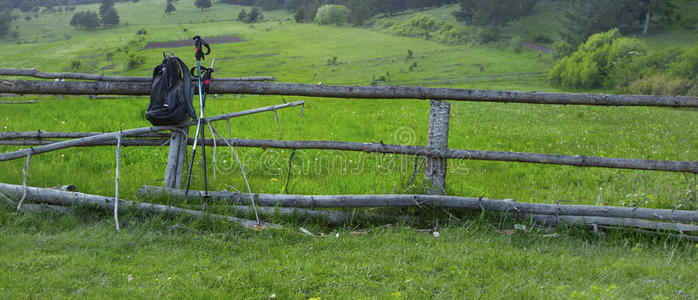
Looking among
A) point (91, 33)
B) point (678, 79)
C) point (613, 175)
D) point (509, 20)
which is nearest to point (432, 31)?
point (509, 20)

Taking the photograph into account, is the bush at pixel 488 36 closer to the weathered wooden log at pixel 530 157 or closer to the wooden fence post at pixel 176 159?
the weathered wooden log at pixel 530 157

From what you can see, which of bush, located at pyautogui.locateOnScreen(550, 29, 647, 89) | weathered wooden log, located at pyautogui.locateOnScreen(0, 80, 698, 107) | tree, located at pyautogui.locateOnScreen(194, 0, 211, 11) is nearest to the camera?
weathered wooden log, located at pyautogui.locateOnScreen(0, 80, 698, 107)

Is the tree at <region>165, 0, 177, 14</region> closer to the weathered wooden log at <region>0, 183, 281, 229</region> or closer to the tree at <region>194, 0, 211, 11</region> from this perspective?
the tree at <region>194, 0, 211, 11</region>

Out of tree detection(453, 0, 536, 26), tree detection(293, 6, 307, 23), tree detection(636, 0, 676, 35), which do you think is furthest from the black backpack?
tree detection(293, 6, 307, 23)

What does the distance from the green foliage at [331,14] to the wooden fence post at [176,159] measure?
6016 cm

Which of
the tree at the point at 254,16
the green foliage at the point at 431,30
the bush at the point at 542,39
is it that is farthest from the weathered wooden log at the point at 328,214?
the tree at the point at 254,16

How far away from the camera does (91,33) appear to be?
5666 cm

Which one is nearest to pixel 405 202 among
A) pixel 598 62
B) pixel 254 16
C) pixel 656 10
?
pixel 598 62

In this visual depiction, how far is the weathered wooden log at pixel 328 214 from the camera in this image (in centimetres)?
462

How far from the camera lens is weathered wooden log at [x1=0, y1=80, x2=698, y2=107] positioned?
4785mm

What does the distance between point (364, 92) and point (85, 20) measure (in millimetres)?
62950

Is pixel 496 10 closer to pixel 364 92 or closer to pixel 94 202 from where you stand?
pixel 364 92

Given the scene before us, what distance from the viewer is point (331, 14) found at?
205 ft

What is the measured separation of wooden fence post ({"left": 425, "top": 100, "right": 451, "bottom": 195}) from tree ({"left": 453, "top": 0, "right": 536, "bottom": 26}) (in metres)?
58.9
